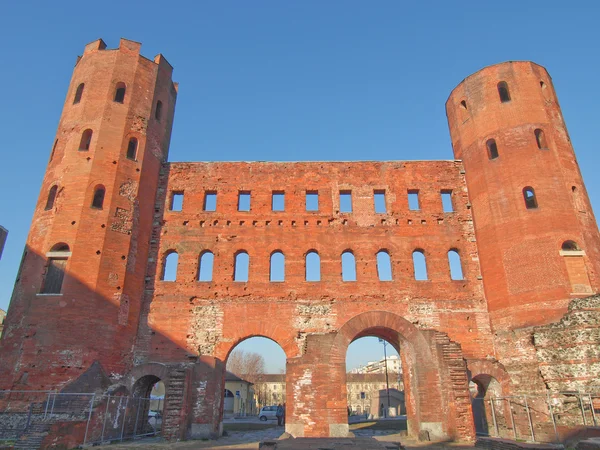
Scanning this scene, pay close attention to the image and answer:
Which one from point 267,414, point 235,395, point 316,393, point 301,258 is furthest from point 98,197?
point 235,395

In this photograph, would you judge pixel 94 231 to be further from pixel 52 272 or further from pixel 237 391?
pixel 237 391

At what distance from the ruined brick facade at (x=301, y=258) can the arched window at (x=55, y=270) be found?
76 mm

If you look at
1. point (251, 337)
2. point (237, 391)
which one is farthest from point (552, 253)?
point (237, 391)

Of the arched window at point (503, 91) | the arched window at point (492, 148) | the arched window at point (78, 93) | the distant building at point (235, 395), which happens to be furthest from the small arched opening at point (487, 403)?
the distant building at point (235, 395)

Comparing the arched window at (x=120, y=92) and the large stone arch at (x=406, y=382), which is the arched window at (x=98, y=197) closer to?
the arched window at (x=120, y=92)

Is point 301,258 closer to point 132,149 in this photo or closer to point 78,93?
point 132,149

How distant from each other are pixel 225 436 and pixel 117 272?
7.62m

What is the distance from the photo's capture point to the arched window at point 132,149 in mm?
18578

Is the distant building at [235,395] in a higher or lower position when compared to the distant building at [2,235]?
lower

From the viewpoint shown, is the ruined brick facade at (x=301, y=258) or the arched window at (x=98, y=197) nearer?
the ruined brick facade at (x=301, y=258)

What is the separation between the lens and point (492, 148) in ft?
62.5

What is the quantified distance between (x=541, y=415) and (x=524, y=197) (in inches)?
321

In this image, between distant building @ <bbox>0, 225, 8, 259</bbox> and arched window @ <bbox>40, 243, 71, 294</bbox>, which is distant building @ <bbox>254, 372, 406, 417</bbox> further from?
distant building @ <bbox>0, 225, 8, 259</bbox>

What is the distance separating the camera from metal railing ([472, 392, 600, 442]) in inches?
528
